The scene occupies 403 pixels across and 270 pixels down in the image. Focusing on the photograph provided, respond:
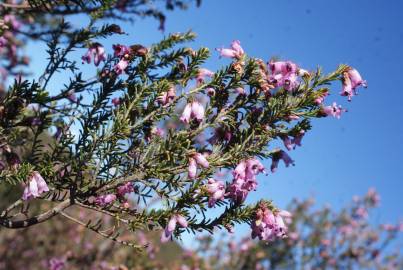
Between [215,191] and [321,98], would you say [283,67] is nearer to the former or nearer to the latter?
[321,98]

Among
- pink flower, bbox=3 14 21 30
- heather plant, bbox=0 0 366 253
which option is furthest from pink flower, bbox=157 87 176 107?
pink flower, bbox=3 14 21 30

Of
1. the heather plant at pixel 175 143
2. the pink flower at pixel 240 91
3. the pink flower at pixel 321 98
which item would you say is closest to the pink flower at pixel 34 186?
the heather plant at pixel 175 143

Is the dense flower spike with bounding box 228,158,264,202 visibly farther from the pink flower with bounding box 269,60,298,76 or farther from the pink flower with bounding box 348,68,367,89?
the pink flower with bounding box 348,68,367,89

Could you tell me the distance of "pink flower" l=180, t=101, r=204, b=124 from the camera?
10.6 feet

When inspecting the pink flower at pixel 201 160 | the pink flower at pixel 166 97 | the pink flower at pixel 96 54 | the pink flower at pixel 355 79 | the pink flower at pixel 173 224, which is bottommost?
the pink flower at pixel 173 224

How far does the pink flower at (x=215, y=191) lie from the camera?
300 cm

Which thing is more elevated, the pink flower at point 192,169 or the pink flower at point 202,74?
the pink flower at point 202,74

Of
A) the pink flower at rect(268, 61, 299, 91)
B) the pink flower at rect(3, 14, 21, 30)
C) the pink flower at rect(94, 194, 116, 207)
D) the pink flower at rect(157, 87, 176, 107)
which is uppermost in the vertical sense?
the pink flower at rect(3, 14, 21, 30)

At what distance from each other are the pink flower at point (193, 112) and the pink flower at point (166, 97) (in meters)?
0.22

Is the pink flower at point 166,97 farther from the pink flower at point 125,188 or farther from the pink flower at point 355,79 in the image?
the pink flower at point 355,79

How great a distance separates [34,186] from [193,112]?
124 cm

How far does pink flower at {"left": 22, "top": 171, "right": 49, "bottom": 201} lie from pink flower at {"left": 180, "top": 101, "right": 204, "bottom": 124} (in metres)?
1.08

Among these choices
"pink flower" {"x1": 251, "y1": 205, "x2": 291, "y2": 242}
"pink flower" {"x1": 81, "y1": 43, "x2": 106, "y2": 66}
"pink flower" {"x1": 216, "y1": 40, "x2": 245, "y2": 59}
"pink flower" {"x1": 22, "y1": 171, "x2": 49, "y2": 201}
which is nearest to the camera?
"pink flower" {"x1": 22, "y1": 171, "x2": 49, "y2": 201}

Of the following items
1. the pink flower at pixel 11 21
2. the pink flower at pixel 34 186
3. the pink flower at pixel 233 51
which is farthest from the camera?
the pink flower at pixel 11 21
